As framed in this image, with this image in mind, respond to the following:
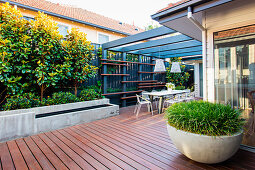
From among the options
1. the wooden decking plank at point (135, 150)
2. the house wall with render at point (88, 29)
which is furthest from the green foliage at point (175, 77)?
the wooden decking plank at point (135, 150)

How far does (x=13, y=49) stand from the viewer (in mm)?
3668

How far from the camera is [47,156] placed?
2457mm

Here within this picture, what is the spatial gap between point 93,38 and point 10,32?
4.68 m

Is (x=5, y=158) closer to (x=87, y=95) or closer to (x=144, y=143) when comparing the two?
(x=144, y=143)

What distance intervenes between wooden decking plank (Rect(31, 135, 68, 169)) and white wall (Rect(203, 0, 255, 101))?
9.92 ft

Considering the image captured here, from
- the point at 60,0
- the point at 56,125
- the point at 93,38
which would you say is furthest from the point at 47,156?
the point at 60,0

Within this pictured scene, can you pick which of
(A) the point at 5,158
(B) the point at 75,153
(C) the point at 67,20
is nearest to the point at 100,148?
(B) the point at 75,153

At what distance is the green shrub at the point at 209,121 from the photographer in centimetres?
198

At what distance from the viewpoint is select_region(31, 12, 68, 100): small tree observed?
4.06 metres

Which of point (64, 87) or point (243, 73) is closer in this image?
point (243, 73)

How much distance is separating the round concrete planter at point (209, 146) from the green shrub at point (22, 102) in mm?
3709

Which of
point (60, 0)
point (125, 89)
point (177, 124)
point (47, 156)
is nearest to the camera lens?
point (177, 124)

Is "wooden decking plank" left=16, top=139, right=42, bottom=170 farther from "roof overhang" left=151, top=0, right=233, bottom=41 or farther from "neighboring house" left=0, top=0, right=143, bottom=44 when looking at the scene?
"neighboring house" left=0, top=0, right=143, bottom=44

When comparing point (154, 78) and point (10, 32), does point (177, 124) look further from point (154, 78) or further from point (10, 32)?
point (154, 78)
